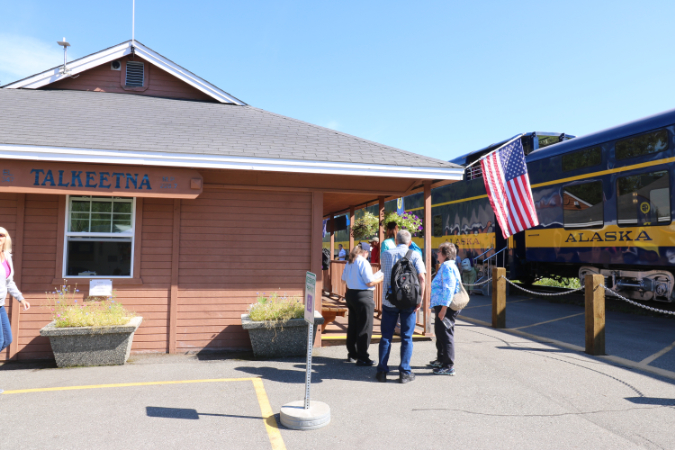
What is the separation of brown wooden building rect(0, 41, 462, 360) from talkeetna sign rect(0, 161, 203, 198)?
0.04 ft

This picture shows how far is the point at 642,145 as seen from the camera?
378 inches

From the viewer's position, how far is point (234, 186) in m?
6.96

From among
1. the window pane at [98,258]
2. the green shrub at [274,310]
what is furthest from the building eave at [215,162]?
the green shrub at [274,310]

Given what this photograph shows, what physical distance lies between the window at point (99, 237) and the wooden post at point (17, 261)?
0.56 meters

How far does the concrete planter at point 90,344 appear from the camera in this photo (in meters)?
5.73

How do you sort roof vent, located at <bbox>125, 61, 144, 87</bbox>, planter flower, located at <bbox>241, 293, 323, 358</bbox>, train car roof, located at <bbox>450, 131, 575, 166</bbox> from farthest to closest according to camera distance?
train car roof, located at <bbox>450, 131, 575, 166</bbox>, roof vent, located at <bbox>125, 61, 144, 87</bbox>, planter flower, located at <bbox>241, 293, 323, 358</bbox>

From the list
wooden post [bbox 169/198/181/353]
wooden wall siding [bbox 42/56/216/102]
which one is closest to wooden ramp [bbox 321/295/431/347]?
wooden post [bbox 169/198/181/353]

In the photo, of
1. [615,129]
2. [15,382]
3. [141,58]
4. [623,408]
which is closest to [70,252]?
[15,382]

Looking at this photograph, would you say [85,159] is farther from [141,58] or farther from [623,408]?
[623,408]

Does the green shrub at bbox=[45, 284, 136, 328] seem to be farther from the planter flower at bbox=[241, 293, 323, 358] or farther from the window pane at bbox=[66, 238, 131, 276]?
the planter flower at bbox=[241, 293, 323, 358]

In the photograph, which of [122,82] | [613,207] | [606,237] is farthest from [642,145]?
[122,82]

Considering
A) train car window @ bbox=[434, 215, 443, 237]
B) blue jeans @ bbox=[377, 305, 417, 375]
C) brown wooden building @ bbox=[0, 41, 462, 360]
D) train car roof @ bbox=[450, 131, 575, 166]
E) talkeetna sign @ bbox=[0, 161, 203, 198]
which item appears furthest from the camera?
train car window @ bbox=[434, 215, 443, 237]

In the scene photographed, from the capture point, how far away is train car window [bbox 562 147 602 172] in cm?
1064

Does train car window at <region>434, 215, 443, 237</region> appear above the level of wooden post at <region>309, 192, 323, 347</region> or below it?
above
